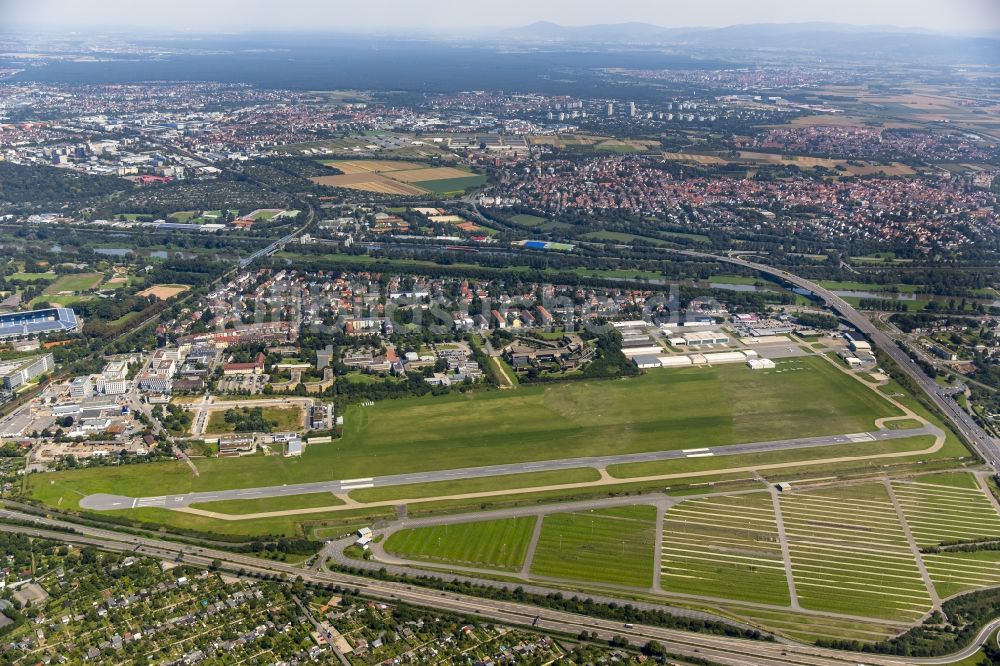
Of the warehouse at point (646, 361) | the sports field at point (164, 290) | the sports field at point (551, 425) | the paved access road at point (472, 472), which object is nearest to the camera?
the paved access road at point (472, 472)

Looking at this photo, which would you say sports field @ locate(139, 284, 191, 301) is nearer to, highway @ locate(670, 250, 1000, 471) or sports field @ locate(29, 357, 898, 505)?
sports field @ locate(29, 357, 898, 505)

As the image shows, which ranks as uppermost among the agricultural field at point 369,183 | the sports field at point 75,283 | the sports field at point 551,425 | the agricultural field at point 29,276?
the agricultural field at point 369,183

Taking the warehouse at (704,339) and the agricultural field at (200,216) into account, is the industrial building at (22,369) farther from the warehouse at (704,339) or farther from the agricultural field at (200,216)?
the warehouse at (704,339)

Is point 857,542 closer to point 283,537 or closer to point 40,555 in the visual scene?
point 283,537

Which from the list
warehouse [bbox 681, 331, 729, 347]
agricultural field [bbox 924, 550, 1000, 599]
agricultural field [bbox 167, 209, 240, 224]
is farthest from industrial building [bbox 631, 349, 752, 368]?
agricultural field [bbox 167, 209, 240, 224]

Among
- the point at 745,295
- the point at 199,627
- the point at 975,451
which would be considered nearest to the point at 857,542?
the point at 975,451

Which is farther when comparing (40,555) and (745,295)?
(745,295)

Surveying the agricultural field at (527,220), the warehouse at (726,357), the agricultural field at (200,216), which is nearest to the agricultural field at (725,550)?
the warehouse at (726,357)
